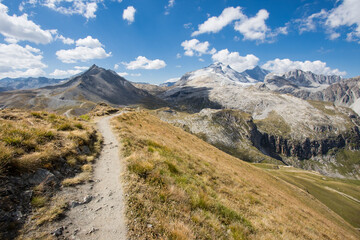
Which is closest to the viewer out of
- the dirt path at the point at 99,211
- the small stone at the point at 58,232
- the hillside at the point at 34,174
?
the small stone at the point at 58,232

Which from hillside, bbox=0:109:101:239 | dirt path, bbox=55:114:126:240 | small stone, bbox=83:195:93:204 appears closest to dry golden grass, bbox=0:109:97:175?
hillside, bbox=0:109:101:239

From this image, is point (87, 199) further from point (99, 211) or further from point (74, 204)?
point (99, 211)

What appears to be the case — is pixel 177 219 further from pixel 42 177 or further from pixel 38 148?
pixel 38 148

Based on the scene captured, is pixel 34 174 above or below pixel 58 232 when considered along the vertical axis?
above

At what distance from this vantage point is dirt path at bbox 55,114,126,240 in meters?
5.27

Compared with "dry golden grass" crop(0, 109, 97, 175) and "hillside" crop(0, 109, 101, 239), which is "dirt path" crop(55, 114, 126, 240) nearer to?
"hillside" crop(0, 109, 101, 239)

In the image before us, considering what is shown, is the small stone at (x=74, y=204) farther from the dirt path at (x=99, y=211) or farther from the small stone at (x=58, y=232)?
the small stone at (x=58, y=232)

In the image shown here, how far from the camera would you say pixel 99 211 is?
20.6 ft

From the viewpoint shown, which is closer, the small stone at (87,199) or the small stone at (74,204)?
the small stone at (74,204)

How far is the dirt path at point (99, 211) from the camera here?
527cm

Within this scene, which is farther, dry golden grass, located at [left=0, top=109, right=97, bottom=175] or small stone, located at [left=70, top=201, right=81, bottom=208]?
dry golden grass, located at [left=0, top=109, right=97, bottom=175]

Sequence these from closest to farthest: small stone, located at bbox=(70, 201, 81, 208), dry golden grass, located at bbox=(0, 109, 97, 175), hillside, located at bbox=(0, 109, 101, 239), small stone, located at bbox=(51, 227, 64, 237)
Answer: small stone, located at bbox=(51, 227, 64, 237)
hillside, located at bbox=(0, 109, 101, 239)
small stone, located at bbox=(70, 201, 81, 208)
dry golden grass, located at bbox=(0, 109, 97, 175)

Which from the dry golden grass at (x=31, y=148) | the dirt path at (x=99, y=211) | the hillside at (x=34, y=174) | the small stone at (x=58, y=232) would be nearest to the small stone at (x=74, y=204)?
the dirt path at (x=99, y=211)

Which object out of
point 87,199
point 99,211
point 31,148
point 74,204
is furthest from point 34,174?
point 99,211
